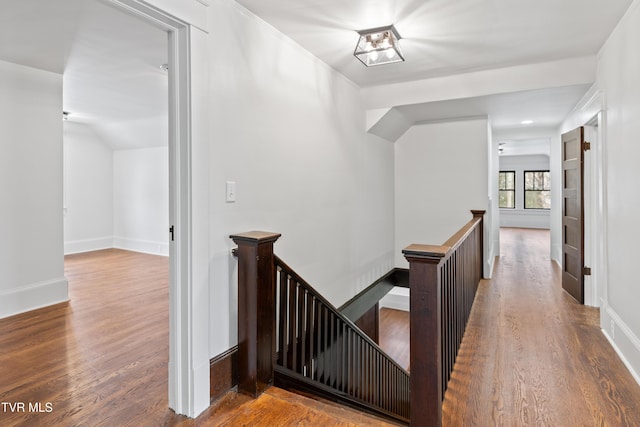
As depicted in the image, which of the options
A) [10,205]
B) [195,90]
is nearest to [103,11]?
[195,90]

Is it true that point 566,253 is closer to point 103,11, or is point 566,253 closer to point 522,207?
point 103,11

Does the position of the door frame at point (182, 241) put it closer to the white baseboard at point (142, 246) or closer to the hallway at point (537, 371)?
the hallway at point (537, 371)

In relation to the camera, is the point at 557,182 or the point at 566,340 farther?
the point at 557,182

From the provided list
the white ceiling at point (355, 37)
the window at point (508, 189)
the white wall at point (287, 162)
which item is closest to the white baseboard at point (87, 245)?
the white ceiling at point (355, 37)

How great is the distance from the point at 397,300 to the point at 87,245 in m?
5.72

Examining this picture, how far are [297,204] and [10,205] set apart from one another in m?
2.72

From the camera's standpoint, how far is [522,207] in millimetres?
11555

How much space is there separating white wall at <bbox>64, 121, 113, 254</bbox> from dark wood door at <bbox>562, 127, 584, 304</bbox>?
7356 millimetres

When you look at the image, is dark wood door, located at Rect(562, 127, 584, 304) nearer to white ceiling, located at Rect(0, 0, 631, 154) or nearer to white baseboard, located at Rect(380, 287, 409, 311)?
white ceiling, located at Rect(0, 0, 631, 154)

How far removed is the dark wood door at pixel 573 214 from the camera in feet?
12.3

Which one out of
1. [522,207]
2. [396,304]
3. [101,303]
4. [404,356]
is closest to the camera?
[101,303]

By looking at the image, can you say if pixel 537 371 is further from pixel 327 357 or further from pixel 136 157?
pixel 136 157

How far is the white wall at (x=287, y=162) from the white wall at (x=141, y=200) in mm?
3951

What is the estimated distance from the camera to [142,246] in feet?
22.3
